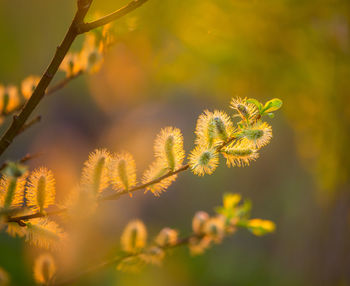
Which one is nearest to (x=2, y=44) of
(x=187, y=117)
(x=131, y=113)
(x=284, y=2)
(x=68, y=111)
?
(x=68, y=111)

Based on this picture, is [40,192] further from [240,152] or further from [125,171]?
[240,152]

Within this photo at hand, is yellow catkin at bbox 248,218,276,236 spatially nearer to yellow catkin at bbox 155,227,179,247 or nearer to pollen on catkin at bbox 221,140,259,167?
yellow catkin at bbox 155,227,179,247

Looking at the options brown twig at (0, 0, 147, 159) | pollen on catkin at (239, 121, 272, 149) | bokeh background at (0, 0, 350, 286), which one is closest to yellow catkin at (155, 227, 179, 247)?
bokeh background at (0, 0, 350, 286)

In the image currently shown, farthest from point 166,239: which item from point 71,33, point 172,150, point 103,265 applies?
point 71,33

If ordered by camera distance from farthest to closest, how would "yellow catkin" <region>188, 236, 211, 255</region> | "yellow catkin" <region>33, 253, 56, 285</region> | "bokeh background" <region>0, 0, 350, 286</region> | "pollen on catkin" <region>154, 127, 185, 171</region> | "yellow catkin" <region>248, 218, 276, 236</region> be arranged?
1. "bokeh background" <region>0, 0, 350, 286</region>
2. "yellow catkin" <region>188, 236, 211, 255</region>
3. "yellow catkin" <region>248, 218, 276, 236</region>
4. "yellow catkin" <region>33, 253, 56, 285</region>
5. "pollen on catkin" <region>154, 127, 185, 171</region>

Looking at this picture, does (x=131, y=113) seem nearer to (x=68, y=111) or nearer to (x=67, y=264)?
(x=68, y=111)
